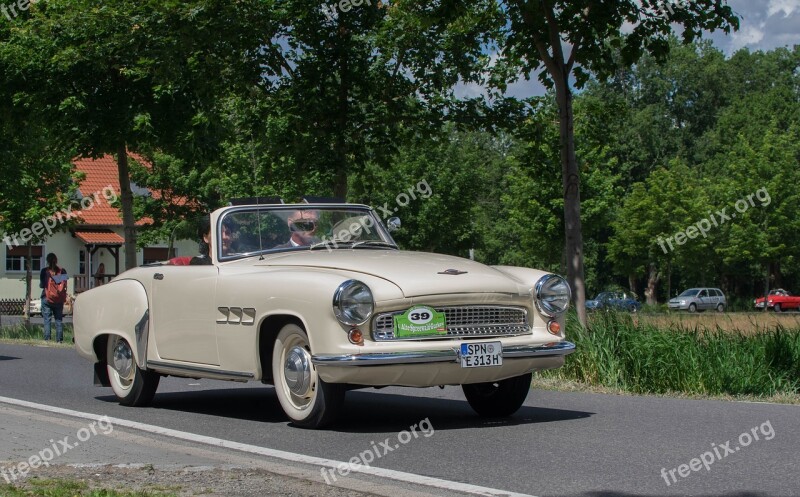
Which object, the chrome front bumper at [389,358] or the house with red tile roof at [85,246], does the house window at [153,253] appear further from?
the chrome front bumper at [389,358]

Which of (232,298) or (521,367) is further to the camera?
(232,298)

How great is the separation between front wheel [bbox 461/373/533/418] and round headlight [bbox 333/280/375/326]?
1569 millimetres

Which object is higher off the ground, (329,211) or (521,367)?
(329,211)

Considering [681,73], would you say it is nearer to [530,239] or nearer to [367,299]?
[530,239]

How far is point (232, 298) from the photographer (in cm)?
852

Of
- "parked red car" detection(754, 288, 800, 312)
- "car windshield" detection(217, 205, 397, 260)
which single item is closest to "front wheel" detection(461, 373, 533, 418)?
"car windshield" detection(217, 205, 397, 260)

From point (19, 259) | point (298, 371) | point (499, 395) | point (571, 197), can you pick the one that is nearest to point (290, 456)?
point (298, 371)

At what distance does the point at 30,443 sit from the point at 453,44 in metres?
12.3

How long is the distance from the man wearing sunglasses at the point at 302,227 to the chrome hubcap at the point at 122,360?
6.18ft

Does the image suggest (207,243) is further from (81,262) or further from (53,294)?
(81,262)

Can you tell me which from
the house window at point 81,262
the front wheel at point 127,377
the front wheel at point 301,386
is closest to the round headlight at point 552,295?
the front wheel at point 301,386

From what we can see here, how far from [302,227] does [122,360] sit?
2.12 metres

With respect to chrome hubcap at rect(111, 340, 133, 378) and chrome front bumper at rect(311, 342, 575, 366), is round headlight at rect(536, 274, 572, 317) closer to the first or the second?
chrome front bumper at rect(311, 342, 575, 366)

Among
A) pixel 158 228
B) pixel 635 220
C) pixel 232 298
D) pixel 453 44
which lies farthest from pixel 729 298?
pixel 232 298
